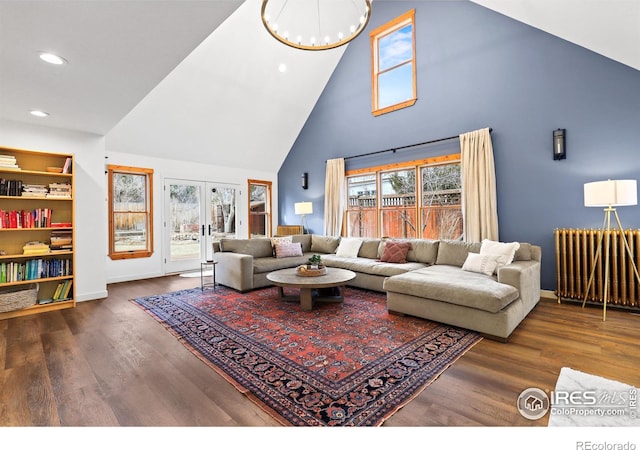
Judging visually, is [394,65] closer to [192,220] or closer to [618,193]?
[618,193]

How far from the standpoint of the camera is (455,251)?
4215 millimetres

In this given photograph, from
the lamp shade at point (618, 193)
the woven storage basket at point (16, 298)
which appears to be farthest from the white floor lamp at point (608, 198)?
the woven storage basket at point (16, 298)

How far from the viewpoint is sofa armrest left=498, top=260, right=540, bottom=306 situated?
9.51 feet

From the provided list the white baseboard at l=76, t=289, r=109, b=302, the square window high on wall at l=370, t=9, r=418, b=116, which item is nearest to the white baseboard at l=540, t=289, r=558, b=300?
the square window high on wall at l=370, t=9, r=418, b=116

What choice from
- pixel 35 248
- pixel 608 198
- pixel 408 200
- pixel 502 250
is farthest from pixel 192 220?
pixel 608 198

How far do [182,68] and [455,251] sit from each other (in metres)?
5.14

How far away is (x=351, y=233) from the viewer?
6414 mm

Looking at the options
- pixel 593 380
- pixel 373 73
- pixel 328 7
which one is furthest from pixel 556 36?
pixel 593 380

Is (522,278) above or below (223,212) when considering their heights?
below

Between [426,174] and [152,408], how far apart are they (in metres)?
4.98

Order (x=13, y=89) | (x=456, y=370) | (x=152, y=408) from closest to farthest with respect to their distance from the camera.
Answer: (x=152, y=408), (x=456, y=370), (x=13, y=89)

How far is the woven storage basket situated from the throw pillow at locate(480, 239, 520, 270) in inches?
217

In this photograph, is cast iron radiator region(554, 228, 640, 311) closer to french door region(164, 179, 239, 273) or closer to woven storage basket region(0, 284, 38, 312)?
french door region(164, 179, 239, 273)

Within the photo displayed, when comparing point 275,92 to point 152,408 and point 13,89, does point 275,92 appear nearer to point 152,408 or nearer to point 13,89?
point 13,89
